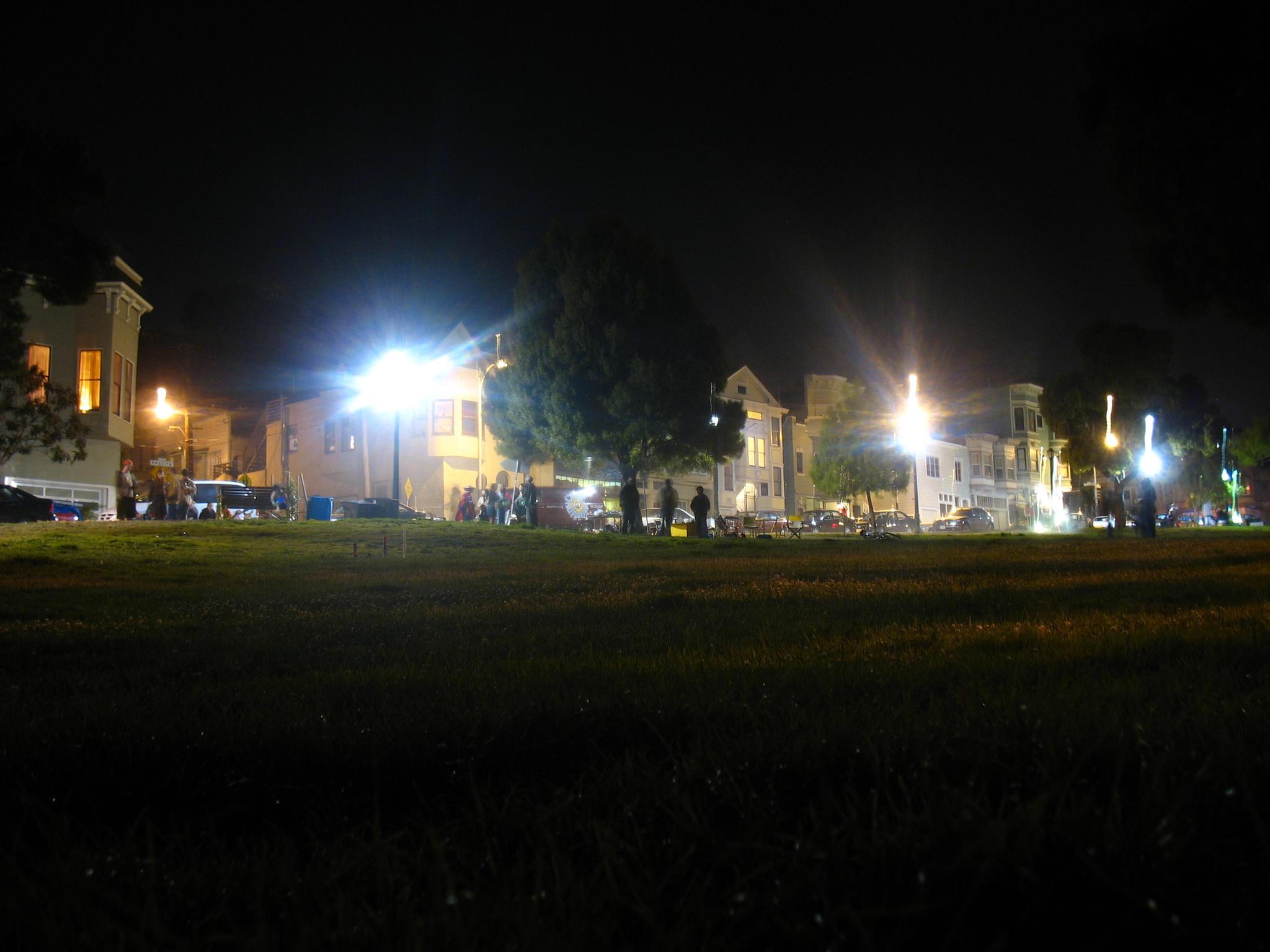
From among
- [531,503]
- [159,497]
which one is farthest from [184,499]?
[531,503]

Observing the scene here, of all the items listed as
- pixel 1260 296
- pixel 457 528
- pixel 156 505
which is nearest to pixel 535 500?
pixel 457 528

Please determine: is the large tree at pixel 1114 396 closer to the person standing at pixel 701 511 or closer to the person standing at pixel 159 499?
the person standing at pixel 701 511

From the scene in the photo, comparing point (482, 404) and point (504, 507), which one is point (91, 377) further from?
point (504, 507)

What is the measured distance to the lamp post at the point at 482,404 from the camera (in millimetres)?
46531

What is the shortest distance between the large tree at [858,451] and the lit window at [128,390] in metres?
46.4

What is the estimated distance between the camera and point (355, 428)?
56625mm

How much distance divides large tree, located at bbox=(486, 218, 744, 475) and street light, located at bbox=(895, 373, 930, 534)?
910 cm

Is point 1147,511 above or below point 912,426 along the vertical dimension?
below

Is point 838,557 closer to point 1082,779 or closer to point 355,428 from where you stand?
point 1082,779

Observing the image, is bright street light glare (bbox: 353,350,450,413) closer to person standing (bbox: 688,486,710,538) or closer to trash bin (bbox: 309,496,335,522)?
trash bin (bbox: 309,496,335,522)

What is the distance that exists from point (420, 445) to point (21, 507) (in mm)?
25774

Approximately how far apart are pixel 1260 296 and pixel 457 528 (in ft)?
62.0

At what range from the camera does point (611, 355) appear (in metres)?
45.9

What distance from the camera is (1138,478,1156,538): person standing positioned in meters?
28.4
